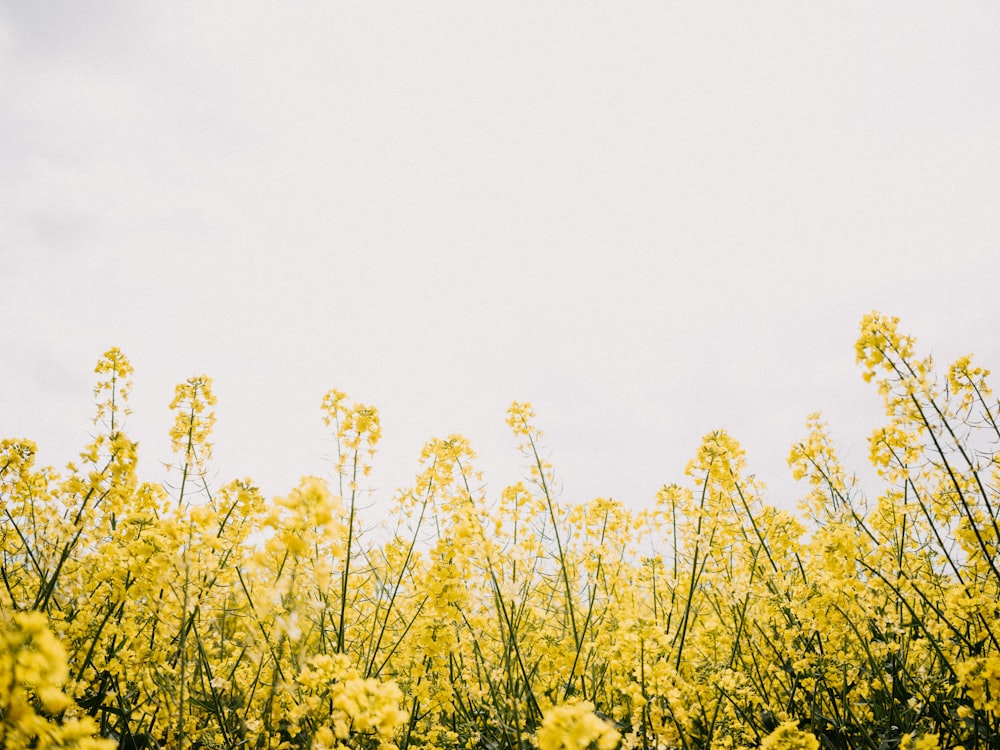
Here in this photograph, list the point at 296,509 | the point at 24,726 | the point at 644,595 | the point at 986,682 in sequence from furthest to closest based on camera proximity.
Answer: the point at 644,595, the point at 986,682, the point at 296,509, the point at 24,726

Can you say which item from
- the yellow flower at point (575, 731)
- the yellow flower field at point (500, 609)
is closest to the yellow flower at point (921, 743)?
the yellow flower field at point (500, 609)

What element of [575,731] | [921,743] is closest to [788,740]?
[921,743]

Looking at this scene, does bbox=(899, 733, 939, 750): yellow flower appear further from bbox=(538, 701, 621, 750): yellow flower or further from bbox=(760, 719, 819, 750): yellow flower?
bbox=(538, 701, 621, 750): yellow flower

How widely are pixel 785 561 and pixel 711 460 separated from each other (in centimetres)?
95

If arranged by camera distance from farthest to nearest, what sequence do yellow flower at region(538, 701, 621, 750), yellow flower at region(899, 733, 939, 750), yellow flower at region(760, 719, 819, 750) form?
yellow flower at region(760, 719, 819, 750), yellow flower at region(899, 733, 939, 750), yellow flower at region(538, 701, 621, 750)

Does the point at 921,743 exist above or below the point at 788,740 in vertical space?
above

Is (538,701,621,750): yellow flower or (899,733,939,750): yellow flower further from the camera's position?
(899,733,939,750): yellow flower

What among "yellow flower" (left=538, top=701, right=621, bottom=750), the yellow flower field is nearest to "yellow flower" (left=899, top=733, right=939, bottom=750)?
the yellow flower field

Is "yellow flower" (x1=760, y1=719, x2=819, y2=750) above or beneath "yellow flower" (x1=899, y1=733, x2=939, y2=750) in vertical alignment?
beneath

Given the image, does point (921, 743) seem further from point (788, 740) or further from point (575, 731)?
point (575, 731)

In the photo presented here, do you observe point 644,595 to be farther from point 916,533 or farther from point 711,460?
point 916,533

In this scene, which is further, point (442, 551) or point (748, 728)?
point (748, 728)

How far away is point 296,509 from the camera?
216 centimetres

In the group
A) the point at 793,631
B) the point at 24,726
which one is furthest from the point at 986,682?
the point at 24,726
